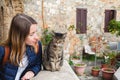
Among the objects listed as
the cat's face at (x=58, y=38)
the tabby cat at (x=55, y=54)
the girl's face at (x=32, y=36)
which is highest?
the girl's face at (x=32, y=36)

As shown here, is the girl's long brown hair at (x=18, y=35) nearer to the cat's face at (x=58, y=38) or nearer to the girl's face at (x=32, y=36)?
the girl's face at (x=32, y=36)

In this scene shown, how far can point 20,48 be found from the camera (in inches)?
99.4

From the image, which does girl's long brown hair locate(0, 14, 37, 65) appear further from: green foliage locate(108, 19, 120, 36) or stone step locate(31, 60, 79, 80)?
green foliage locate(108, 19, 120, 36)

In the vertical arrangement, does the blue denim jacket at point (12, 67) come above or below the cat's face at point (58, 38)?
below

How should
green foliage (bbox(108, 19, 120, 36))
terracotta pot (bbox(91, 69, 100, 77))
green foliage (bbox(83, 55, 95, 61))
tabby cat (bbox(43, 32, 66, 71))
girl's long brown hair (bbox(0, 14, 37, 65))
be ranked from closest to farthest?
girl's long brown hair (bbox(0, 14, 37, 65)) < tabby cat (bbox(43, 32, 66, 71)) < terracotta pot (bbox(91, 69, 100, 77)) < green foliage (bbox(108, 19, 120, 36)) < green foliage (bbox(83, 55, 95, 61))

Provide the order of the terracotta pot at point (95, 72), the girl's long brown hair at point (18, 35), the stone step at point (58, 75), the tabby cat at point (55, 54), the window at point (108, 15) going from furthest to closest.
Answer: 1. the window at point (108, 15)
2. the terracotta pot at point (95, 72)
3. the tabby cat at point (55, 54)
4. the stone step at point (58, 75)
5. the girl's long brown hair at point (18, 35)

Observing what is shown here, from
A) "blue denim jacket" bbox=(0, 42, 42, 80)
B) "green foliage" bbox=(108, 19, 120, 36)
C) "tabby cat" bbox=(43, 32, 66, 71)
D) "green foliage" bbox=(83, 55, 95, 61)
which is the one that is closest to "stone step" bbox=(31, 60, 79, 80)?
"tabby cat" bbox=(43, 32, 66, 71)

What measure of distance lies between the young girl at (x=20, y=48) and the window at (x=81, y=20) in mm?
9908

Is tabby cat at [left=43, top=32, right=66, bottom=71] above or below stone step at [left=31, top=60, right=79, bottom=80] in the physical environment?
above

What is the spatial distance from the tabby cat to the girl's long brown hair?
0.96 meters

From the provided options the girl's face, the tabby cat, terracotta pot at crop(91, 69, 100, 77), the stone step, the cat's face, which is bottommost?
terracotta pot at crop(91, 69, 100, 77)

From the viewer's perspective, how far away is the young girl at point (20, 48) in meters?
2.46

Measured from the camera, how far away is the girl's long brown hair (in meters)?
2.45

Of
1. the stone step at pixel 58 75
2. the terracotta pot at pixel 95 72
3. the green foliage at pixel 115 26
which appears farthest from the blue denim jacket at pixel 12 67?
the green foliage at pixel 115 26
